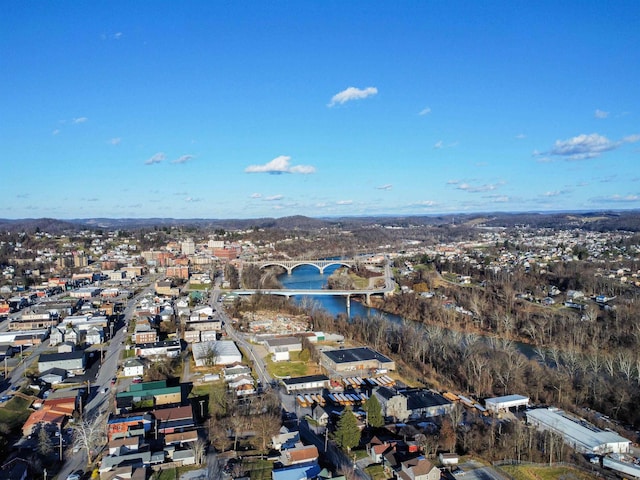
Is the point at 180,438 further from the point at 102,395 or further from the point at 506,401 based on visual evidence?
the point at 506,401

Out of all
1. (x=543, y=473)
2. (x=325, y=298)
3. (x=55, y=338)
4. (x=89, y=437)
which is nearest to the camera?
(x=543, y=473)

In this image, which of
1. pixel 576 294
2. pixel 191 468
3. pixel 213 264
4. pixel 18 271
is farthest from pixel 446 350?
pixel 18 271

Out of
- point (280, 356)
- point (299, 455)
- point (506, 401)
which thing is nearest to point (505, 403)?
point (506, 401)

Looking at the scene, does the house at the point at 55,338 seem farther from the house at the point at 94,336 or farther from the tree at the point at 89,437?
the tree at the point at 89,437

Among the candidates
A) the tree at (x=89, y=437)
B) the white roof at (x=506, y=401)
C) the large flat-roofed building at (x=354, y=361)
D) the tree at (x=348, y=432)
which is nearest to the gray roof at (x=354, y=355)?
the large flat-roofed building at (x=354, y=361)

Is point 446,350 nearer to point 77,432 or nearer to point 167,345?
point 167,345

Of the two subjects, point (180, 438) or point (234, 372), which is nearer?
point (180, 438)

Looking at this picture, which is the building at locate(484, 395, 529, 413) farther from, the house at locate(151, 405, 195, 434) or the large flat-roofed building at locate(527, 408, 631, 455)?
the house at locate(151, 405, 195, 434)
